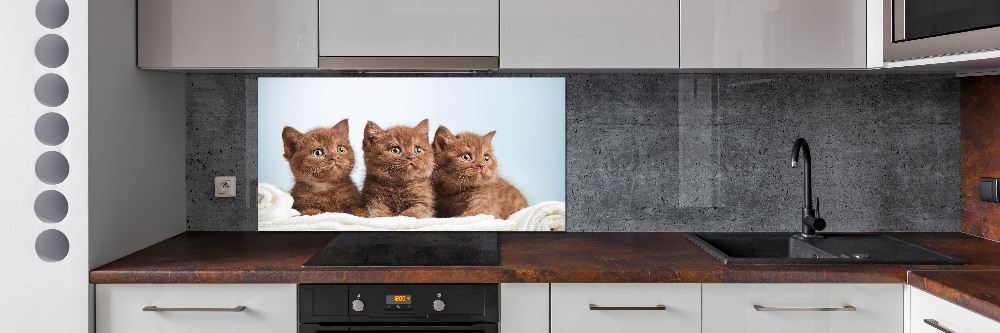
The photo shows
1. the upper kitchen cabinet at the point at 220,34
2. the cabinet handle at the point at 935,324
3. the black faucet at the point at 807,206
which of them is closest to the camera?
the cabinet handle at the point at 935,324

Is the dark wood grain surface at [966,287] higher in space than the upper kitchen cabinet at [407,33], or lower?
lower

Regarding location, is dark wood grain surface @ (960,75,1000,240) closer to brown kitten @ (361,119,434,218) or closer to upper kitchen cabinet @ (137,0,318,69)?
brown kitten @ (361,119,434,218)

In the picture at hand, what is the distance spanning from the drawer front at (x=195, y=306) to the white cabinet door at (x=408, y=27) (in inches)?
28.8

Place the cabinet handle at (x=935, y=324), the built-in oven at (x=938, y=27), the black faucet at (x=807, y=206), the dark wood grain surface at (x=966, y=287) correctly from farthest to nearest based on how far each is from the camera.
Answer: the black faucet at (x=807, y=206) → the built-in oven at (x=938, y=27) → the cabinet handle at (x=935, y=324) → the dark wood grain surface at (x=966, y=287)

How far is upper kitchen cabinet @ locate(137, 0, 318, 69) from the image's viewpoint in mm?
2049
